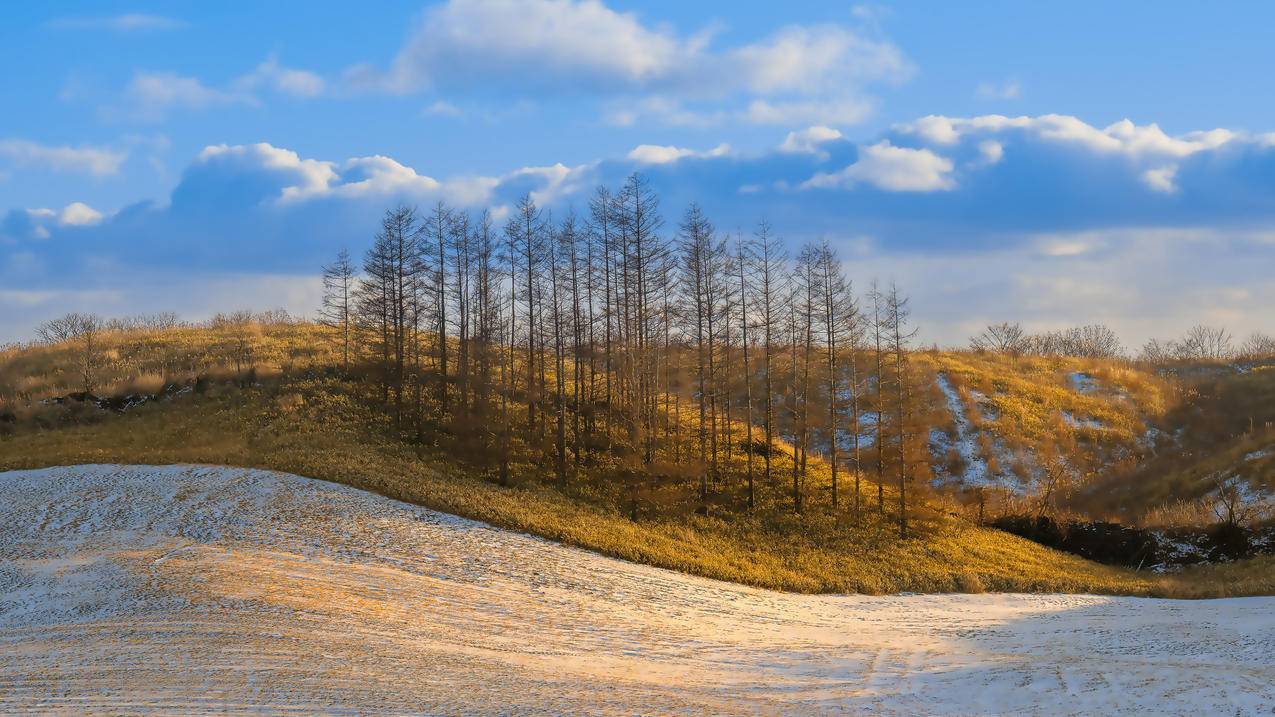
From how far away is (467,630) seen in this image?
862 inches

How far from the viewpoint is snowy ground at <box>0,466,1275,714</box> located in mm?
16859

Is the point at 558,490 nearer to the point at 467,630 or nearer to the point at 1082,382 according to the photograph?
the point at 467,630

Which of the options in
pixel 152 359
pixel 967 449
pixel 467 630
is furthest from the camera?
pixel 967 449

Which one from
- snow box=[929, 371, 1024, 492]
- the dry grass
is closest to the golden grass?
the dry grass

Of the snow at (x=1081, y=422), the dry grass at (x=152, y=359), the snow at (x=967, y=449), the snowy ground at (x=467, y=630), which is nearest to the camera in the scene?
the snowy ground at (x=467, y=630)

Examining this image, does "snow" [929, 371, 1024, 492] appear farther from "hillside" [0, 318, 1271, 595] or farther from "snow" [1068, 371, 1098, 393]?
"snow" [1068, 371, 1098, 393]

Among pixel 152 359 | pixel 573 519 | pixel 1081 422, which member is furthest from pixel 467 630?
pixel 1081 422

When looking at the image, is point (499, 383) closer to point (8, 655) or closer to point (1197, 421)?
point (8, 655)

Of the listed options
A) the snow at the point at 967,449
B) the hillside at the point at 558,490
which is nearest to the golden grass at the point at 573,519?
the hillside at the point at 558,490

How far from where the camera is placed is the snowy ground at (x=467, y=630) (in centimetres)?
1686

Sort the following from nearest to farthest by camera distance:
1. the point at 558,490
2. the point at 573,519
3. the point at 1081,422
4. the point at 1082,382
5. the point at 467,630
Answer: the point at 467,630 < the point at 573,519 < the point at 558,490 < the point at 1081,422 < the point at 1082,382

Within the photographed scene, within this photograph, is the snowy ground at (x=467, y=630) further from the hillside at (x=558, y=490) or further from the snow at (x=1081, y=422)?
the snow at (x=1081, y=422)

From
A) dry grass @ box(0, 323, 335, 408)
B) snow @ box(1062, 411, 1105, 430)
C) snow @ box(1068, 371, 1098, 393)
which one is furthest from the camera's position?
snow @ box(1068, 371, 1098, 393)

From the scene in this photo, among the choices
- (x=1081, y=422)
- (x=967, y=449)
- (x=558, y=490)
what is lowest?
(x=967, y=449)
